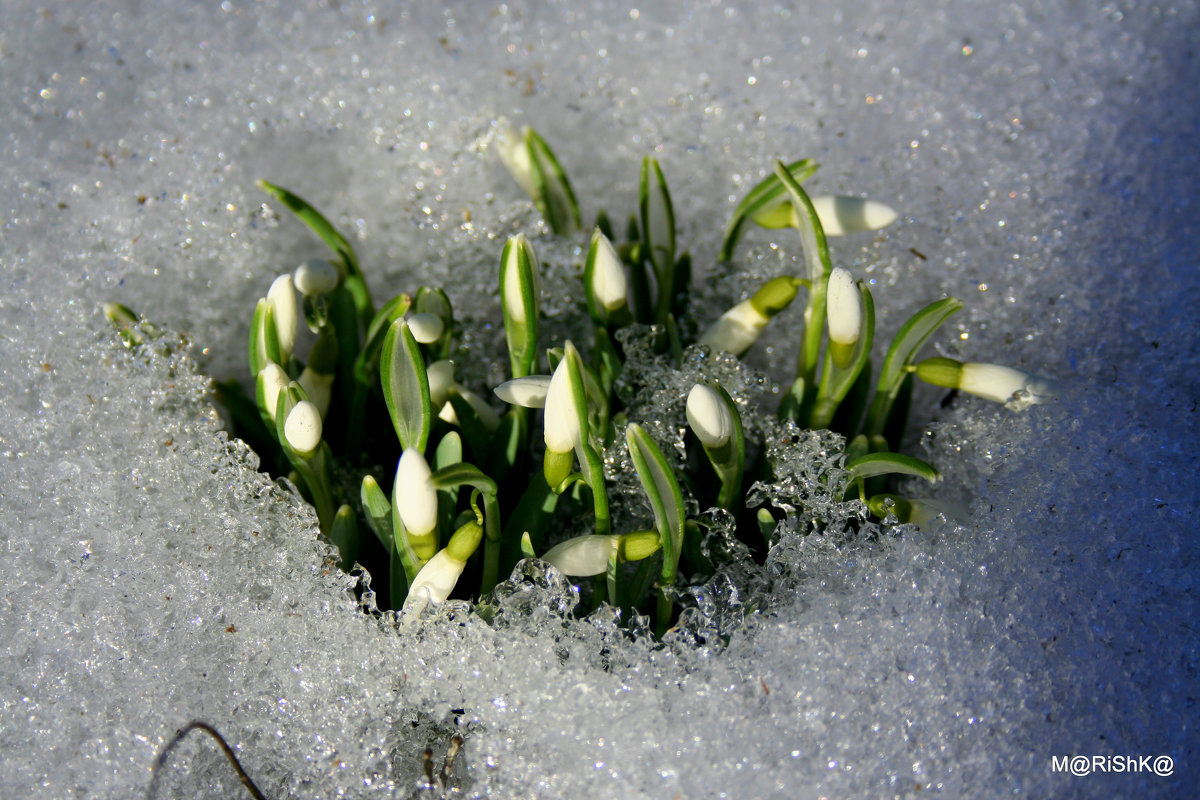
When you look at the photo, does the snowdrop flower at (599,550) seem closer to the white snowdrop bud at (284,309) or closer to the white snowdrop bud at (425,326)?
the white snowdrop bud at (425,326)

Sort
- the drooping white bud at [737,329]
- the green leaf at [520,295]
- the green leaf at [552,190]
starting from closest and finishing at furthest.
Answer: the green leaf at [520,295], the drooping white bud at [737,329], the green leaf at [552,190]

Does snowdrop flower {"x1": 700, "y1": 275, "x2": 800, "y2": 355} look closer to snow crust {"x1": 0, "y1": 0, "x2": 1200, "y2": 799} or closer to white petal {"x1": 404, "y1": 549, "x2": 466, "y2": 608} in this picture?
snow crust {"x1": 0, "y1": 0, "x2": 1200, "y2": 799}

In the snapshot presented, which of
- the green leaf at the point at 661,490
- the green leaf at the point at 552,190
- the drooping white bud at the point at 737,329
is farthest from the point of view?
the green leaf at the point at 552,190

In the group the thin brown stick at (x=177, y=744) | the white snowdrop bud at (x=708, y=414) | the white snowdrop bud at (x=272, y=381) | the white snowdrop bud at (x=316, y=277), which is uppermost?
the white snowdrop bud at (x=316, y=277)

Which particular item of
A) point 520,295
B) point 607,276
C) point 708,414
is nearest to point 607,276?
point 607,276

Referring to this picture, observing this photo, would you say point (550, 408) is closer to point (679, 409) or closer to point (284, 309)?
point (679, 409)

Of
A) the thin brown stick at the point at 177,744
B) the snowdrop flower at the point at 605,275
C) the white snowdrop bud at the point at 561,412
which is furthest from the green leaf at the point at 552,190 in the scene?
the thin brown stick at the point at 177,744

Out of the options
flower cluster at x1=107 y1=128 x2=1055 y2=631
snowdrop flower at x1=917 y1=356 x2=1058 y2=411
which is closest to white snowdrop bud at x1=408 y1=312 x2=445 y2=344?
flower cluster at x1=107 y1=128 x2=1055 y2=631
